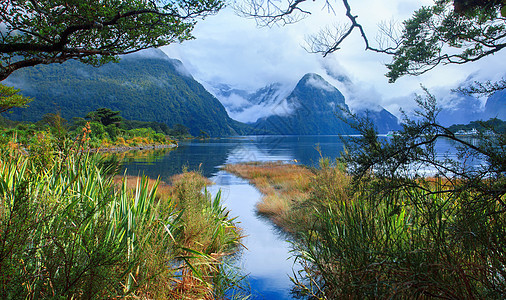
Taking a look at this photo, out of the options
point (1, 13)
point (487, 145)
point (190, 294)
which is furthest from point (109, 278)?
point (1, 13)

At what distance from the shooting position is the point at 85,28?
5391 mm

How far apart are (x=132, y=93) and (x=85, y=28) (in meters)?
126

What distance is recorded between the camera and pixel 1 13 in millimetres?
5191

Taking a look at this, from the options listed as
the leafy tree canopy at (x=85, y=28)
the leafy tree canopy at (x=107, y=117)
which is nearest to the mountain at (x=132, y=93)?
the leafy tree canopy at (x=107, y=117)

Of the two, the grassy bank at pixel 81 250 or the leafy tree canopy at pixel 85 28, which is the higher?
the leafy tree canopy at pixel 85 28

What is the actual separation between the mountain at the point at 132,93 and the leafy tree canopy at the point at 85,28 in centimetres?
8831

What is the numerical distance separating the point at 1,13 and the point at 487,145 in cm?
731

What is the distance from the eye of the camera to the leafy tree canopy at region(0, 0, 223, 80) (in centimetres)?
525

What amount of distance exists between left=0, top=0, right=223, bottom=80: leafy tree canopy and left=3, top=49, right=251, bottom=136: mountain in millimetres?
88311

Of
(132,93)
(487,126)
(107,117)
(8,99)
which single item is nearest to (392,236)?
(487,126)

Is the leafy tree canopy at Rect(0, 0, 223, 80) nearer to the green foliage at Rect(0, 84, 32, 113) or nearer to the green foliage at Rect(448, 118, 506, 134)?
the green foliage at Rect(448, 118, 506, 134)

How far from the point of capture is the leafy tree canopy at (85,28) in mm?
5250

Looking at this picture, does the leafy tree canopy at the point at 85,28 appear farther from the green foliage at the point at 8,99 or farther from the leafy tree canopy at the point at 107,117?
the leafy tree canopy at the point at 107,117

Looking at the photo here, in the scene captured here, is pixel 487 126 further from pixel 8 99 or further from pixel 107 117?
pixel 107 117
